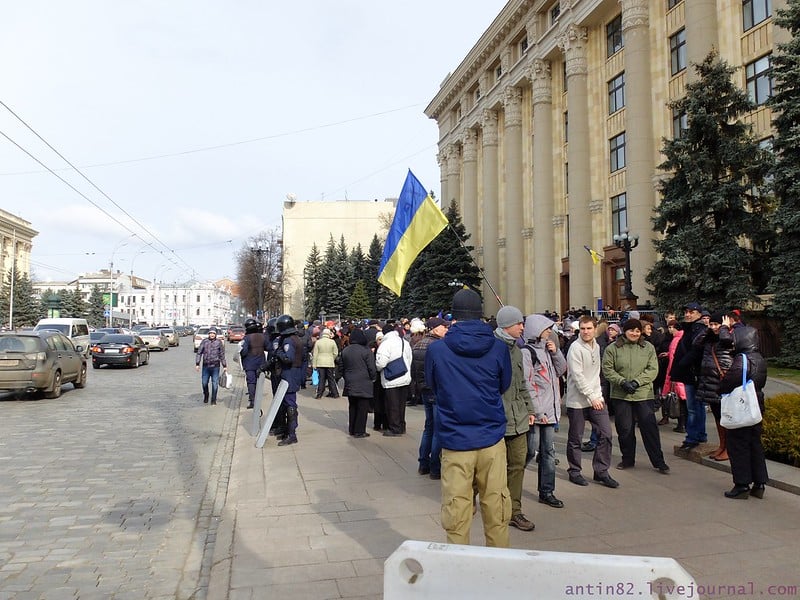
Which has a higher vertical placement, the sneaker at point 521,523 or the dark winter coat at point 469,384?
the dark winter coat at point 469,384

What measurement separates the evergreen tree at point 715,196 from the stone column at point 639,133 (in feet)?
25.5

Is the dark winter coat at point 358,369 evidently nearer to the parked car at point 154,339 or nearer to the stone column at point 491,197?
the parked car at point 154,339

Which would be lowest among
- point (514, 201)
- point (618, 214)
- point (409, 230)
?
point (409, 230)

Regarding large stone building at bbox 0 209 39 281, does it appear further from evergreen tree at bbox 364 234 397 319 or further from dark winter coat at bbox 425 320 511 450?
dark winter coat at bbox 425 320 511 450

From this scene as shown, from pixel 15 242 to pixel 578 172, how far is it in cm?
8458

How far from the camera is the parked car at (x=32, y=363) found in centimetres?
1384

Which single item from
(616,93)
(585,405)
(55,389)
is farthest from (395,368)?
(616,93)

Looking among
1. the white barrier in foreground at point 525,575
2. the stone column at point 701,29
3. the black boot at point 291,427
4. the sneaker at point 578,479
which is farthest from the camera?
the stone column at point 701,29

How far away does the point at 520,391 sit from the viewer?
5293 mm

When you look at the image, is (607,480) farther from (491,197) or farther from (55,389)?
(491,197)

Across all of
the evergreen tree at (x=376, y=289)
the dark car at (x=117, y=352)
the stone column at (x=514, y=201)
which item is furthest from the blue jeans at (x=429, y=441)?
the evergreen tree at (x=376, y=289)

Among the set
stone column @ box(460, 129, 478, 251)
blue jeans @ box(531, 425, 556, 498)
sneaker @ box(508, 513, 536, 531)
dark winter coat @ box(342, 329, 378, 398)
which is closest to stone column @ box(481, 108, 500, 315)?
stone column @ box(460, 129, 478, 251)

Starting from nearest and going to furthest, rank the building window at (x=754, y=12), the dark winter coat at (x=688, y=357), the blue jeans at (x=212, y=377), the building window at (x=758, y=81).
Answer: the dark winter coat at (x=688, y=357)
the blue jeans at (x=212, y=377)
the building window at (x=758, y=81)
the building window at (x=754, y=12)

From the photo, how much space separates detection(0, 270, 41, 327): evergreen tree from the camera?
66894mm
